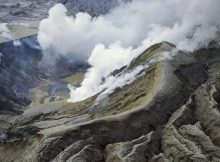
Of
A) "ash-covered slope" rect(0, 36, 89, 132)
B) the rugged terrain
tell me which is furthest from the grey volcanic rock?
the rugged terrain

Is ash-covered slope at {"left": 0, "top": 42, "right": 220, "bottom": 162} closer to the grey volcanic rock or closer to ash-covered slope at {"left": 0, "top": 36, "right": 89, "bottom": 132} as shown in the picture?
ash-covered slope at {"left": 0, "top": 36, "right": 89, "bottom": 132}

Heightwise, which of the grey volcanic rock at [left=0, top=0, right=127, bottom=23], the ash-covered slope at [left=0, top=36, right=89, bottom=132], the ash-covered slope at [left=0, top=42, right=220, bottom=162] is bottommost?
the ash-covered slope at [left=0, top=42, right=220, bottom=162]

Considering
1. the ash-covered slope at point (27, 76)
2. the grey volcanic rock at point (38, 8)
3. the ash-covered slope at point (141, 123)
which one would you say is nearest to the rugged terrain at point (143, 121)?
the ash-covered slope at point (141, 123)

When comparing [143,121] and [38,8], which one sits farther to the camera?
[38,8]

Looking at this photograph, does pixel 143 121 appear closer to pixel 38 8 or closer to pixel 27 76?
pixel 27 76

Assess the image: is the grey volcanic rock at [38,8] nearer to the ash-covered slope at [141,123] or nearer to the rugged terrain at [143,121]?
the rugged terrain at [143,121]

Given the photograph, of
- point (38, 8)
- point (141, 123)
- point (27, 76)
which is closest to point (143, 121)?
point (141, 123)

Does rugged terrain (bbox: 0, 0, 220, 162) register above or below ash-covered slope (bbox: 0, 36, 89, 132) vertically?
below

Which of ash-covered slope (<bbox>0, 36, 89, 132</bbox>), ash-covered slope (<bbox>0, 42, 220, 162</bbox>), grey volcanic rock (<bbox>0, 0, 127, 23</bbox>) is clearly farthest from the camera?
grey volcanic rock (<bbox>0, 0, 127, 23</bbox>)

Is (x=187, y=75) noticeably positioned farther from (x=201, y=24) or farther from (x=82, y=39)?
(x=82, y=39)
